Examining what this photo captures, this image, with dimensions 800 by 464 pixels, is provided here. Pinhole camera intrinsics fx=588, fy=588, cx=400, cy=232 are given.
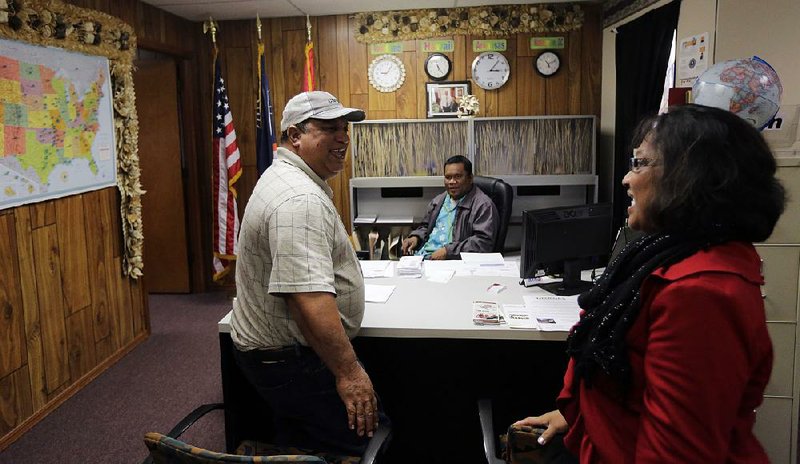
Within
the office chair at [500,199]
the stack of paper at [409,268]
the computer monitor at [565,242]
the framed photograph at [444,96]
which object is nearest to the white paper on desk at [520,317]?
the computer monitor at [565,242]

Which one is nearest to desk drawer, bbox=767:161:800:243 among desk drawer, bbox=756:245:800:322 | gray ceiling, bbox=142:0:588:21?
desk drawer, bbox=756:245:800:322

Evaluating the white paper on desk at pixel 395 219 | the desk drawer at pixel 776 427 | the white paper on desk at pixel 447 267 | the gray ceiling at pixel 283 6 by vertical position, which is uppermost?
the gray ceiling at pixel 283 6

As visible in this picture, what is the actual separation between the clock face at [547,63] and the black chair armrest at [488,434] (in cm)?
339

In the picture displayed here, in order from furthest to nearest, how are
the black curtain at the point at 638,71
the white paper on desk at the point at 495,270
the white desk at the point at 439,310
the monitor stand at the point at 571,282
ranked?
the black curtain at the point at 638,71 → the white paper on desk at the point at 495,270 → the monitor stand at the point at 571,282 → the white desk at the point at 439,310

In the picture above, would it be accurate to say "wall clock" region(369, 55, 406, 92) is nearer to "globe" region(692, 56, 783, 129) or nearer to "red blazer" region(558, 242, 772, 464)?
"globe" region(692, 56, 783, 129)

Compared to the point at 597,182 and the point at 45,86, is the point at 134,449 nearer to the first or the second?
the point at 45,86

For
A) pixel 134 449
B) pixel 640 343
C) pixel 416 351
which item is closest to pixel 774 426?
pixel 416 351

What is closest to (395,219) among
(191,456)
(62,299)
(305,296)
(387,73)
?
(387,73)

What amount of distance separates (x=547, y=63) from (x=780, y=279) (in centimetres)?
280

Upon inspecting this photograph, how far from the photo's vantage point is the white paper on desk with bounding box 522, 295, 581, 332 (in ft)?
6.45

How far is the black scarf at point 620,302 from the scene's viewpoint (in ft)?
3.28

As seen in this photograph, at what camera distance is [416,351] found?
7.22 ft

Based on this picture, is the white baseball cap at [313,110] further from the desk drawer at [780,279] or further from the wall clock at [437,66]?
the wall clock at [437,66]

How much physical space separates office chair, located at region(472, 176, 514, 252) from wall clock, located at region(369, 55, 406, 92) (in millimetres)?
1217
